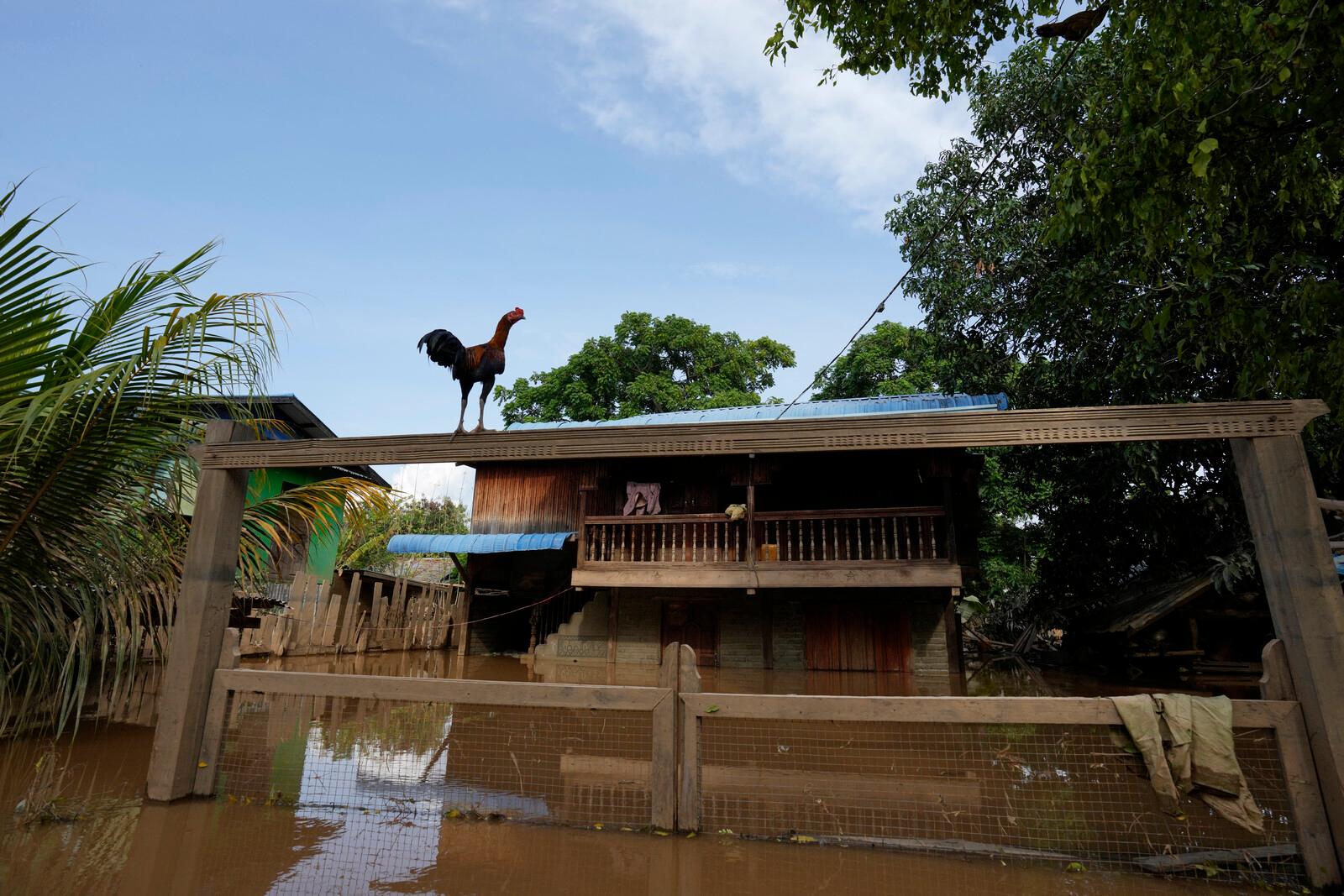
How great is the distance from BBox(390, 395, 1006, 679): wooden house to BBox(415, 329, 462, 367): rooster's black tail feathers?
702 centimetres

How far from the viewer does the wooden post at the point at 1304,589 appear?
347 cm

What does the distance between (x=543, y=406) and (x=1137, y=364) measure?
787 inches

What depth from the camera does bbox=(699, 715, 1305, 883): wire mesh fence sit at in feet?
12.6

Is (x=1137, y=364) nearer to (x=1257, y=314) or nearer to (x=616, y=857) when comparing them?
(x=1257, y=314)

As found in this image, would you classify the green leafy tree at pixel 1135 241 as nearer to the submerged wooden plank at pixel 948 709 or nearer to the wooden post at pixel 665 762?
the submerged wooden plank at pixel 948 709

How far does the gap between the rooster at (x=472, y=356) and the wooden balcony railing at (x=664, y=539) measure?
7.80m

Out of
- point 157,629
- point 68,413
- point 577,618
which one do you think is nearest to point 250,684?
point 157,629

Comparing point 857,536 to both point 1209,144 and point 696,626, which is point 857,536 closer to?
point 696,626

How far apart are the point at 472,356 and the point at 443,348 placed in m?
0.28

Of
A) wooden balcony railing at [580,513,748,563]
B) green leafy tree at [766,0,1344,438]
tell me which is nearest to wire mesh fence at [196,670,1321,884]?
green leafy tree at [766,0,1344,438]

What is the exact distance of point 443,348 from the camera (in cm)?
554

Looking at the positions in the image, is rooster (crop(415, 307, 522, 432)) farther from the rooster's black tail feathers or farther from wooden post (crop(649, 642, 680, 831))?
wooden post (crop(649, 642, 680, 831))

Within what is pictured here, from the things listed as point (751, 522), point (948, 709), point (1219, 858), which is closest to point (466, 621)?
point (751, 522)

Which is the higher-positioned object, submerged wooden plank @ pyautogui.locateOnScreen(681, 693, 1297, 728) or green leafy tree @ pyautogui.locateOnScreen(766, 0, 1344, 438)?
green leafy tree @ pyautogui.locateOnScreen(766, 0, 1344, 438)
